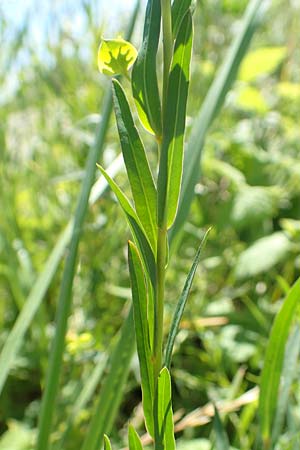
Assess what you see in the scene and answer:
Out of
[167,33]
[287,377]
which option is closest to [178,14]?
[167,33]

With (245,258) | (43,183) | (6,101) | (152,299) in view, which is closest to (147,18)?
(152,299)

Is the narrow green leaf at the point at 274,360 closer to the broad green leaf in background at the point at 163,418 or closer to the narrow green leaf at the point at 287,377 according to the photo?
the narrow green leaf at the point at 287,377

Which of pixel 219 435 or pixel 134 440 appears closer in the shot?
pixel 134 440

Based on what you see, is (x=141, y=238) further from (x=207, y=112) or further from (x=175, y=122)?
(x=207, y=112)

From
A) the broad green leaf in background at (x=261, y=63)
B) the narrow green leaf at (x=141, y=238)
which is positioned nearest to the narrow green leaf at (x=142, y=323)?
the narrow green leaf at (x=141, y=238)

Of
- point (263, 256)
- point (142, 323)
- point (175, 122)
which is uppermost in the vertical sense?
point (175, 122)

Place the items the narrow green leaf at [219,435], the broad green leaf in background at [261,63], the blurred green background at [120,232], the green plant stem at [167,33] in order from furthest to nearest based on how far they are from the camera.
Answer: the broad green leaf in background at [261,63] → the blurred green background at [120,232] → the narrow green leaf at [219,435] → the green plant stem at [167,33]

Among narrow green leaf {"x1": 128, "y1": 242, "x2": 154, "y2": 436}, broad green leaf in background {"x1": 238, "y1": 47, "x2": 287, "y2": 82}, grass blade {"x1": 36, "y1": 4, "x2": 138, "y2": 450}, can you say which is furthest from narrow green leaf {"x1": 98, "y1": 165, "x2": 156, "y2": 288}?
broad green leaf in background {"x1": 238, "y1": 47, "x2": 287, "y2": 82}
